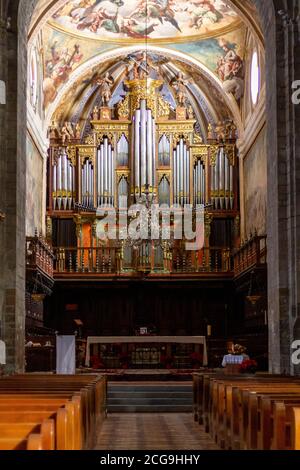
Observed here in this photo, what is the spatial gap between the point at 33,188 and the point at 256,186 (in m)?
5.96

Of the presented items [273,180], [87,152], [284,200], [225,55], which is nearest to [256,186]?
[225,55]

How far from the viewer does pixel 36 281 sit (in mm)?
21141

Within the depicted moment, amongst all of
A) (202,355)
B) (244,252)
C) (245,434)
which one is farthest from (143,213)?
(245,434)

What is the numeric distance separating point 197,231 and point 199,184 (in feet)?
4.82

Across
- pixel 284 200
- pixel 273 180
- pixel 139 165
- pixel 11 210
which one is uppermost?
pixel 139 165

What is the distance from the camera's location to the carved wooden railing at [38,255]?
20.2 metres

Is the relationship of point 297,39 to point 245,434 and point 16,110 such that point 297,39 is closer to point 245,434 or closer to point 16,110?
point 16,110

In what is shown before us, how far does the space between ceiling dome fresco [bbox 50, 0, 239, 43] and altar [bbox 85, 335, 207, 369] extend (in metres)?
8.90

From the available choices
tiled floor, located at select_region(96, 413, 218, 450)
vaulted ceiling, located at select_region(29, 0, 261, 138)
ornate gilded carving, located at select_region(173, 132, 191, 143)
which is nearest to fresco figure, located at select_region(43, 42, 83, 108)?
vaulted ceiling, located at select_region(29, 0, 261, 138)

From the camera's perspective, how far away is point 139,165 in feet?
85.5

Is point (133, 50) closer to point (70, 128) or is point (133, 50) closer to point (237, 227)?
point (70, 128)

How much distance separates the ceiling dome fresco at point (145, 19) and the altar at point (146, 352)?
8900 millimetres

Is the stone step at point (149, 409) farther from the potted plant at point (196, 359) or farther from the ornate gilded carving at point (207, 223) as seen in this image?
the ornate gilded carving at point (207, 223)

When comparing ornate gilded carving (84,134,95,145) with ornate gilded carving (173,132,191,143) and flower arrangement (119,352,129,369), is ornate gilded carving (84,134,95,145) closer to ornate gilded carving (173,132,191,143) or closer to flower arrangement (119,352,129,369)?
ornate gilded carving (173,132,191,143)
